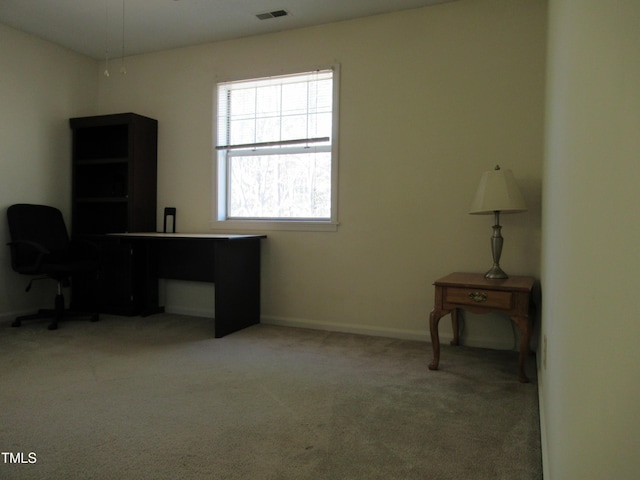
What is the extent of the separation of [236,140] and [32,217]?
6.54 ft

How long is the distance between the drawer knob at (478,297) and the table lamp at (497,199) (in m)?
0.29

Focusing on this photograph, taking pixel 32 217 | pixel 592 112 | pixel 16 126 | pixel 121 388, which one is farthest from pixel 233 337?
pixel 592 112

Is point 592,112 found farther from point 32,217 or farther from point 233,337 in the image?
point 32,217

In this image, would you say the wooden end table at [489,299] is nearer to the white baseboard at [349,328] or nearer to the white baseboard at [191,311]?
the white baseboard at [349,328]

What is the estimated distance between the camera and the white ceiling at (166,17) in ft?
11.4

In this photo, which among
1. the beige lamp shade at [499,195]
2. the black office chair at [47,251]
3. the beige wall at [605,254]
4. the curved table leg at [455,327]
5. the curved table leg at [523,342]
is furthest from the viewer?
the black office chair at [47,251]

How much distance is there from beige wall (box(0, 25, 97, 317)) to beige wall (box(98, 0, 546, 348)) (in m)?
1.49

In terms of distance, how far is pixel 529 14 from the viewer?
311cm

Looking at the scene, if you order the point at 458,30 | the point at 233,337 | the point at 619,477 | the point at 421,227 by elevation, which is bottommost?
the point at 233,337

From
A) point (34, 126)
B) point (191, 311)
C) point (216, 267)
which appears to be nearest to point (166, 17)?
point (34, 126)

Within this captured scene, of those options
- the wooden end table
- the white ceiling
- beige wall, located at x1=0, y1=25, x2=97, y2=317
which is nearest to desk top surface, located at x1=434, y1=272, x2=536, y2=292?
the wooden end table

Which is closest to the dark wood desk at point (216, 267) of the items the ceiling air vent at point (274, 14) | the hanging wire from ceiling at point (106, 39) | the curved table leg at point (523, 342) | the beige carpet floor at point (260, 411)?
the beige carpet floor at point (260, 411)

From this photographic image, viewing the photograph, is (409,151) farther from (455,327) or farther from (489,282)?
(455,327)

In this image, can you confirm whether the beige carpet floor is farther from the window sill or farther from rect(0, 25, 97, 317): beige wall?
rect(0, 25, 97, 317): beige wall
